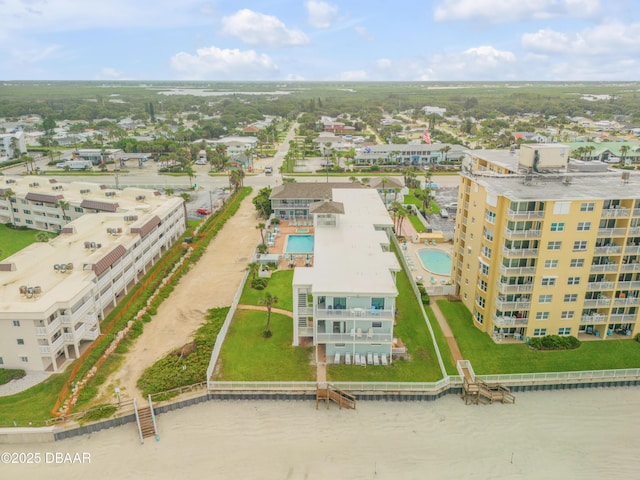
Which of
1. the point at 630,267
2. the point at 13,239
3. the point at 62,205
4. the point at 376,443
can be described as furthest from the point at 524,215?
the point at 13,239

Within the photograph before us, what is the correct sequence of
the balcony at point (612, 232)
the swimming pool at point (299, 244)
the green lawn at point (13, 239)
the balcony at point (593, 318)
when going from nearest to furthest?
the balcony at point (612, 232) → the balcony at point (593, 318) → the swimming pool at point (299, 244) → the green lawn at point (13, 239)

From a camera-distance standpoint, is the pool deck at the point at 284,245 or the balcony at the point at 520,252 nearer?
the balcony at the point at 520,252

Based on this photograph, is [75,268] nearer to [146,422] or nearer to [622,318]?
[146,422]

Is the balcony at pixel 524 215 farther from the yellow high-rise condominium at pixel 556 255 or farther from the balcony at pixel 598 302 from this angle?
the balcony at pixel 598 302

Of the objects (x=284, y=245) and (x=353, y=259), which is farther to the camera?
(x=284, y=245)

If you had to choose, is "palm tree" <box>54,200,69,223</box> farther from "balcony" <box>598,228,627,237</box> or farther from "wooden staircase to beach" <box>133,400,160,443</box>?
"balcony" <box>598,228,627,237</box>

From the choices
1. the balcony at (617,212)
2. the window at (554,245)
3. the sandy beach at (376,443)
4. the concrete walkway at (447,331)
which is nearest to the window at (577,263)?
the window at (554,245)

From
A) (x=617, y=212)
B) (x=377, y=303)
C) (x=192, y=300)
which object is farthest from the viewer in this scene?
(x=192, y=300)
